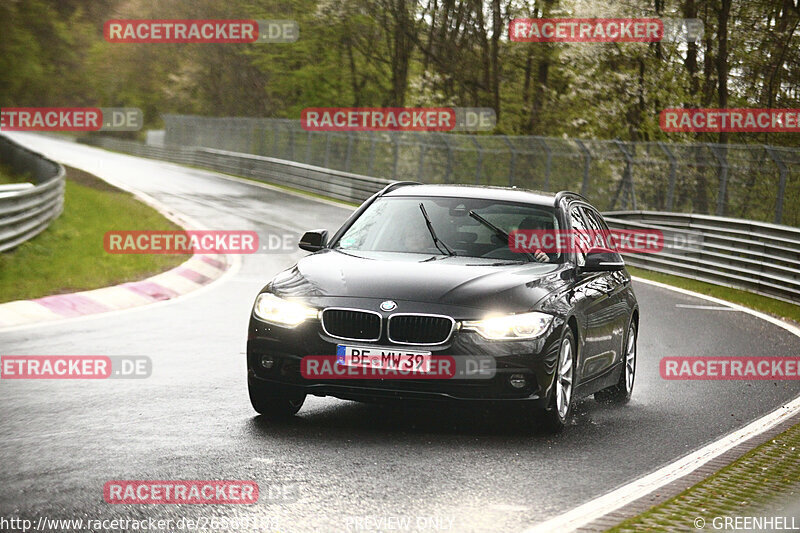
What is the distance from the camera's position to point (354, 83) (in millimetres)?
62188

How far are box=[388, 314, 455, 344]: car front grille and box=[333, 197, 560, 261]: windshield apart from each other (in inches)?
48.7

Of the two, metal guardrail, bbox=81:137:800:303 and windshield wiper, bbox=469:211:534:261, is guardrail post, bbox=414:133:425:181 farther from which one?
windshield wiper, bbox=469:211:534:261

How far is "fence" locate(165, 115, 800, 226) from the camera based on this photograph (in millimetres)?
23031

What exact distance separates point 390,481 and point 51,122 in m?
94.3

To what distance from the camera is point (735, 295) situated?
2070 centimetres

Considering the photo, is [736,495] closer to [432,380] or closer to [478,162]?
[432,380]

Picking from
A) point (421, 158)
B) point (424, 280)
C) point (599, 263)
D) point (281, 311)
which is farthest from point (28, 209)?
point (421, 158)

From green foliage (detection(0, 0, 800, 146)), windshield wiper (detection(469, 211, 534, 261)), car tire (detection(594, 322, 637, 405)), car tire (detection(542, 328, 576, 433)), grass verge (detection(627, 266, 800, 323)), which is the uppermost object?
green foliage (detection(0, 0, 800, 146))

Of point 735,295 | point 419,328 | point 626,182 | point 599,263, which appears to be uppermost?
point 599,263

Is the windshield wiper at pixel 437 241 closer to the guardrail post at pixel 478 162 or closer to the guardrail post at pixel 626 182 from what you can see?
the guardrail post at pixel 626 182

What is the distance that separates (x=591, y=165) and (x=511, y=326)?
22978 millimetres

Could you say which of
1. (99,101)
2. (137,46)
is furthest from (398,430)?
(99,101)

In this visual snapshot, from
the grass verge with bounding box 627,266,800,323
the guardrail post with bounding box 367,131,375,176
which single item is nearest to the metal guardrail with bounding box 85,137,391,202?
the guardrail post with bounding box 367,131,375,176

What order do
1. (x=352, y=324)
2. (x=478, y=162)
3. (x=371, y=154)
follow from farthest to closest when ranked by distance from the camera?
(x=371, y=154) → (x=478, y=162) → (x=352, y=324)
